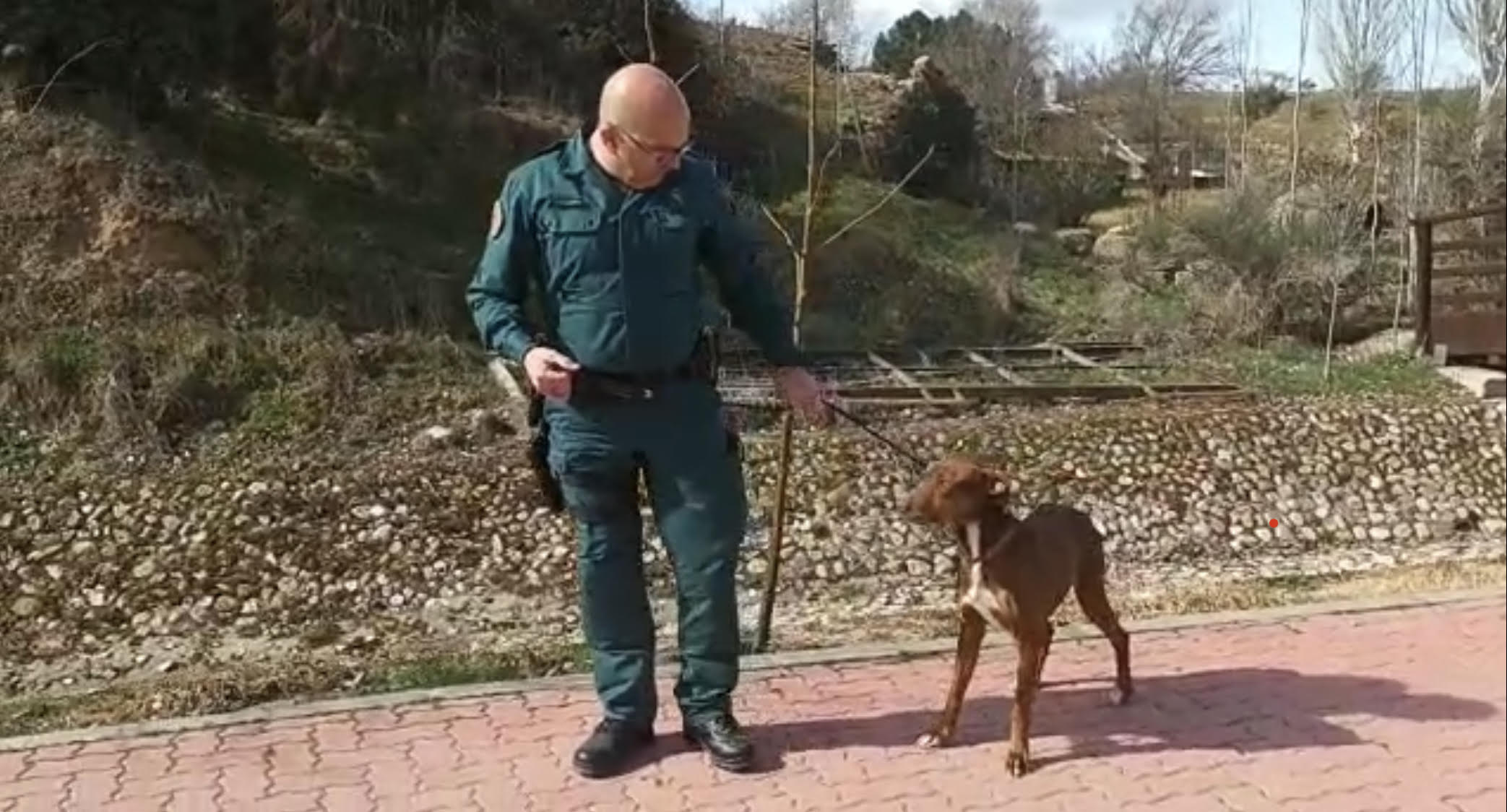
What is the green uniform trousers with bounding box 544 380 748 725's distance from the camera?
3.79 m

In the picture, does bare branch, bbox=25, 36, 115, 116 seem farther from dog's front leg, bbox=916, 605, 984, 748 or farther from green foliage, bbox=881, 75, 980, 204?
dog's front leg, bbox=916, 605, 984, 748

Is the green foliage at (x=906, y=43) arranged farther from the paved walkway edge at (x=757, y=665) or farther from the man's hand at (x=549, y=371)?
the man's hand at (x=549, y=371)

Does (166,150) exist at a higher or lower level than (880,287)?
higher

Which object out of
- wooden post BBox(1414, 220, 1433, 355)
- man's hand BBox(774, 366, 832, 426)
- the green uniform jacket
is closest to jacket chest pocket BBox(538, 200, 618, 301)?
the green uniform jacket

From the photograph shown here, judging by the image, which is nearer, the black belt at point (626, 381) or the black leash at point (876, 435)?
the black belt at point (626, 381)

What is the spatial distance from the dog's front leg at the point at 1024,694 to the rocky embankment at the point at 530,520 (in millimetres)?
3504

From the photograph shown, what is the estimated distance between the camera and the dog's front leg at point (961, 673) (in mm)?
3996

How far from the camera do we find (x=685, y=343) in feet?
12.3

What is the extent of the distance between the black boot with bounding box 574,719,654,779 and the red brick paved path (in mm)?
47

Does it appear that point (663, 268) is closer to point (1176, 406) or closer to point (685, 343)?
point (685, 343)

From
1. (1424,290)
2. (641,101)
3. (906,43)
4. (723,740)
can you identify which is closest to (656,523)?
(723,740)

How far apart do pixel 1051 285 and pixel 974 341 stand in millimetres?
2544

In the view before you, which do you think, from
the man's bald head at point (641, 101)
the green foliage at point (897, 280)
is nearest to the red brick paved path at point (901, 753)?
the man's bald head at point (641, 101)

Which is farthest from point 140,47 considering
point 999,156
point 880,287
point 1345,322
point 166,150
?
point 999,156
